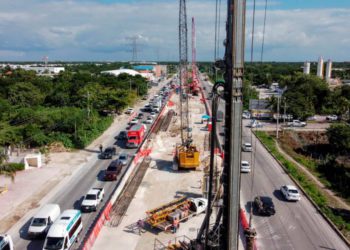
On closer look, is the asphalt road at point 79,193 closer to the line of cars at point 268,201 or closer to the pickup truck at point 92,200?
the pickup truck at point 92,200

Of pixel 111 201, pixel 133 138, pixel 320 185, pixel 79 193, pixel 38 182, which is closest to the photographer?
pixel 111 201

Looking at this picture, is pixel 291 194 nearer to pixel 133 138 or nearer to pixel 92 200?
pixel 92 200

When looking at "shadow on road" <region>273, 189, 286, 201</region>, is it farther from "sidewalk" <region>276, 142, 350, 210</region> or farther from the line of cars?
"sidewalk" <region>276, 142, 350, 210</region>

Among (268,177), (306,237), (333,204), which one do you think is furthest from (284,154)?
(306,237)

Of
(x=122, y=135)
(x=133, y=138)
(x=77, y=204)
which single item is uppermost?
(x=133, y=138)

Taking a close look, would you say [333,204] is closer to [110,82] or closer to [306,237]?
[306,237]

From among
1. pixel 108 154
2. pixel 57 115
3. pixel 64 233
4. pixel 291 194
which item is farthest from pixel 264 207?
pixel 57 115

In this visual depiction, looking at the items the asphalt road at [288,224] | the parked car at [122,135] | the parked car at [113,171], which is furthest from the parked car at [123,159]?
the asphalt road at [288,224]

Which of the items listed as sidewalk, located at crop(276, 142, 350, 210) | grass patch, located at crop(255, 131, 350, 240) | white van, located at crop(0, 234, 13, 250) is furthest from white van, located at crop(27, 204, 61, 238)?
sidewalk, located at crop(276, 142, 350, 210)
